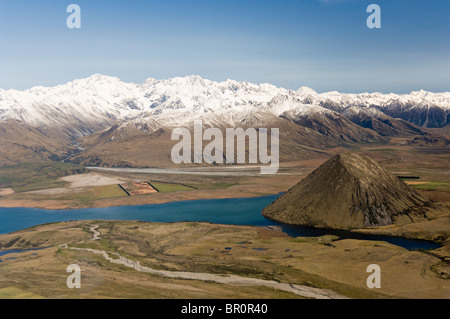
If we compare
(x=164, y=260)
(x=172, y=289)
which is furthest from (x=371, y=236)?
(x=172, y=289)

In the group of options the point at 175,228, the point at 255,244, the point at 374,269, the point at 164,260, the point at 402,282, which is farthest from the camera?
the point at 175,228

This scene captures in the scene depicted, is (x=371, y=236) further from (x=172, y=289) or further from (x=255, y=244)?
(x=172, y=289)

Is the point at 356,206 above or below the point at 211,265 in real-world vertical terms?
above

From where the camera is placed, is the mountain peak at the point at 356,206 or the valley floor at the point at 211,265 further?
the mountain peak at the point at 356,206

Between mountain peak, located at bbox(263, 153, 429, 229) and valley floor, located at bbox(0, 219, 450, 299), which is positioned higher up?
mountain peak, located at bbox(263, 153, 429, 229)

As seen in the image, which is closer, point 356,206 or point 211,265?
point 211,265

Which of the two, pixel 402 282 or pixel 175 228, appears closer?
pixel 402 282

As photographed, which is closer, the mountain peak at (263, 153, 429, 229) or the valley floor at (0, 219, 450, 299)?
the valley floor at (0, 219, 450, 299)

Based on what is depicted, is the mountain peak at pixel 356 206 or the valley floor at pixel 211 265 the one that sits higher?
the mountain peak at pixel 356 206
